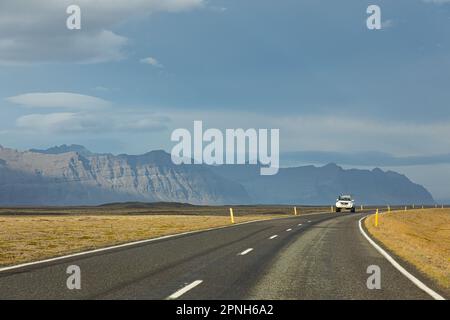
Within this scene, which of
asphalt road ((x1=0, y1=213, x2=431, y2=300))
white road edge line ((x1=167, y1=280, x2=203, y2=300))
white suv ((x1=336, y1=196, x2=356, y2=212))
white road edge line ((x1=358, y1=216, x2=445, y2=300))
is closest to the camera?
white road edge line ((x1=167, y1=280, x2=203, y2=300))

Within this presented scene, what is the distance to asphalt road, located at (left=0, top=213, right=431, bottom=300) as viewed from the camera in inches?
357

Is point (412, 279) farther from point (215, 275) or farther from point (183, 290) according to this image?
point (183, 290)

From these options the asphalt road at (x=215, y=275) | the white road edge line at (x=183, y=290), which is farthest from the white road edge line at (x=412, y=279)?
the white road edge line at (x=183, y=290)

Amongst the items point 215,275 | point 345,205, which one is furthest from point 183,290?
point 345,205

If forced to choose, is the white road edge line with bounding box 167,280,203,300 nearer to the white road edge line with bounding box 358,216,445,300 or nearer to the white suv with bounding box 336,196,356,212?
the white road edge line with bounding box 358,216,445,300

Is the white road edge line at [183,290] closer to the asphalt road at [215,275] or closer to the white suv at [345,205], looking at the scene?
the asphalt road at [215,275]

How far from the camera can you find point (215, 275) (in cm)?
1118

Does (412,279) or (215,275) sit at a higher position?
(215,275)

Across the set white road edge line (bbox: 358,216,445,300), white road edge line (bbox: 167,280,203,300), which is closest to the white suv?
white road edge line (bbox: 358,216,445,300)

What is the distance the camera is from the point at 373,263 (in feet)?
44.5

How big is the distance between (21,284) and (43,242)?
423 inches

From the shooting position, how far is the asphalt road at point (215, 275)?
9.07m

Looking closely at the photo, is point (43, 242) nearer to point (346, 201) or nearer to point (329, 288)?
point (329, 288)
